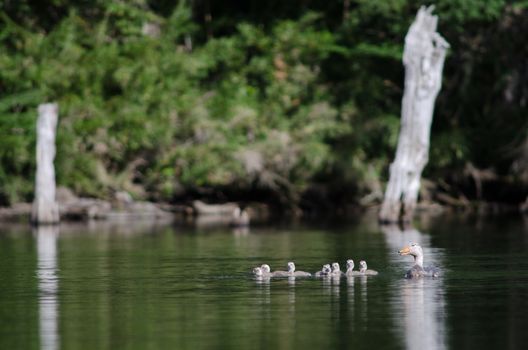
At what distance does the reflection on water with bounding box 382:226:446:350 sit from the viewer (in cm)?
2062

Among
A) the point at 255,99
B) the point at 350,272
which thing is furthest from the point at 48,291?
the point at 255,99

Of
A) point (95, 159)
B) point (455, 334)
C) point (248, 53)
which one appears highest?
point (248, 53)

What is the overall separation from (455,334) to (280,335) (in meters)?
2.49

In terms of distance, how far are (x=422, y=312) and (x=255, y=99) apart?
4302cm

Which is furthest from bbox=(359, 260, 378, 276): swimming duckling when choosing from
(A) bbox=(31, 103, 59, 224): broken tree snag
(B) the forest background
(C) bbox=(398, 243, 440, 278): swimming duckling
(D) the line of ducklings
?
(B) the forest background

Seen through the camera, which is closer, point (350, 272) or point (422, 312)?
point (422, 312)

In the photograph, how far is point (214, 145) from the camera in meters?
61.9

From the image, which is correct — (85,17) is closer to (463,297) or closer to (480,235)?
(480,235)

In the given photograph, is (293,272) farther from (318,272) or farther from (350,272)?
(350,272)

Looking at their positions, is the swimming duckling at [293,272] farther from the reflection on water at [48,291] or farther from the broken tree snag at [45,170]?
the broken tree snag at [45,170]

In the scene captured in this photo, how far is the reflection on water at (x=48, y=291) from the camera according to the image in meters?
21.5

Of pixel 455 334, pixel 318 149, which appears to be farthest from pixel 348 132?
pixel 455 334

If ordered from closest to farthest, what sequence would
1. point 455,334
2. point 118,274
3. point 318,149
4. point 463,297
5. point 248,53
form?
point 455,334
point 463,297
point 118,274
point 318,149
point 248,53

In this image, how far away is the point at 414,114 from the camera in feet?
179
